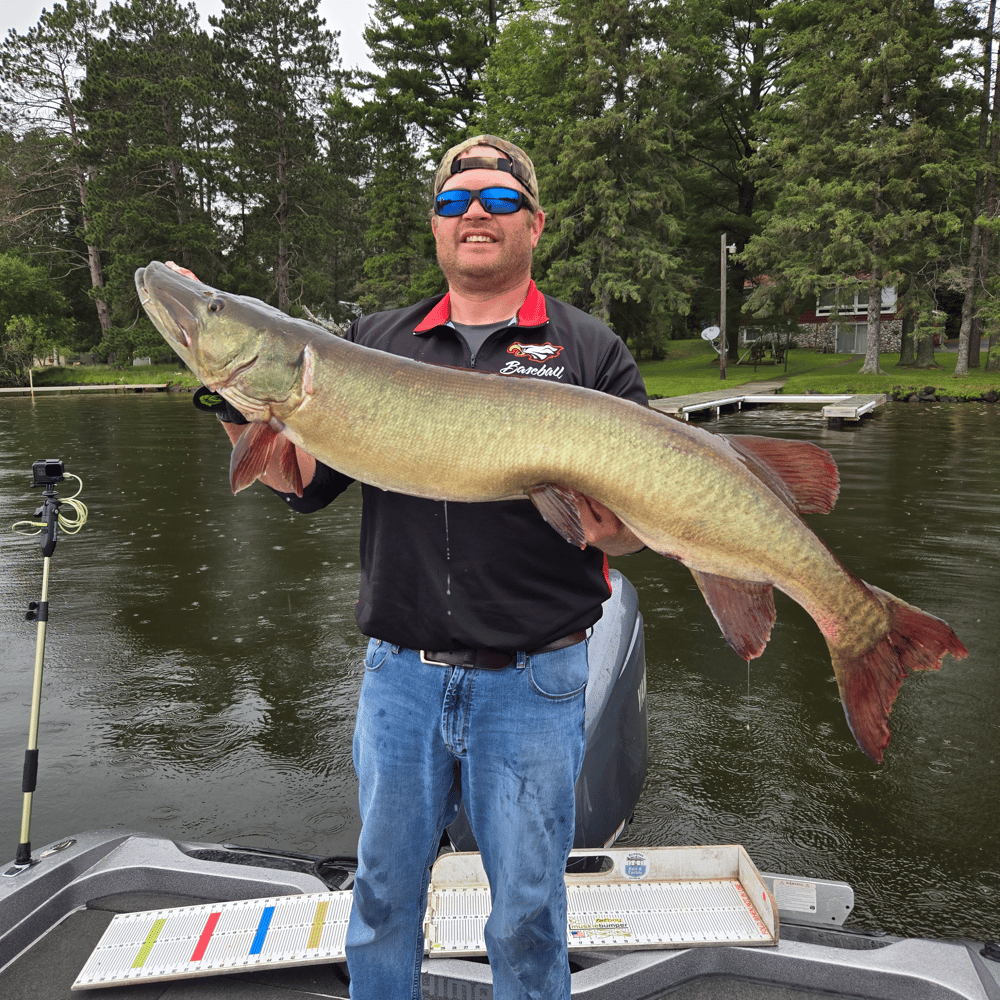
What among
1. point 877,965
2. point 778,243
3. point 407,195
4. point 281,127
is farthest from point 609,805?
point 281,127

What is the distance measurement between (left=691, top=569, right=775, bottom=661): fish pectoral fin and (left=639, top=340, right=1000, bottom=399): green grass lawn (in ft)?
84.3

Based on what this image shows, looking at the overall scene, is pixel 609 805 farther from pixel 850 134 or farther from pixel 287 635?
pixel 850 134

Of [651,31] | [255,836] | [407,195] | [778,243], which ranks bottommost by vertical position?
[255,836]

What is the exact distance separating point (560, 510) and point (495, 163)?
42.8 inches

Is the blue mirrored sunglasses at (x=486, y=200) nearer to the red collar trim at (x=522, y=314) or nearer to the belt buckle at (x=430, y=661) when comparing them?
the red collar trim at (x=522, y=314)

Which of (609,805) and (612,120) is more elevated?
(612,120)

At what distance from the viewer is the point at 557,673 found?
6.80ft

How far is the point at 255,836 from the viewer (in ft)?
14.1

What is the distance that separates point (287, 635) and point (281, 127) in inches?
1925

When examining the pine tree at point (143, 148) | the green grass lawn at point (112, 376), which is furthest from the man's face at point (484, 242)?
the green grass lawn at point (112, 376)

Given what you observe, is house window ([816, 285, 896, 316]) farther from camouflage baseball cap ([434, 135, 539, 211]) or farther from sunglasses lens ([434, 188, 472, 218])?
sunglasses lens ([434, 188, 472, 218])

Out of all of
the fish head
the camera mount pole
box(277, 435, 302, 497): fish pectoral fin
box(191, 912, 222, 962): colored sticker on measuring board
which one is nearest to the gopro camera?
the camera mount pole

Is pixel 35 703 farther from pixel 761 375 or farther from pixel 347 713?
pixel 761 375

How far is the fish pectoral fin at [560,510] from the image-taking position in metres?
1.95
